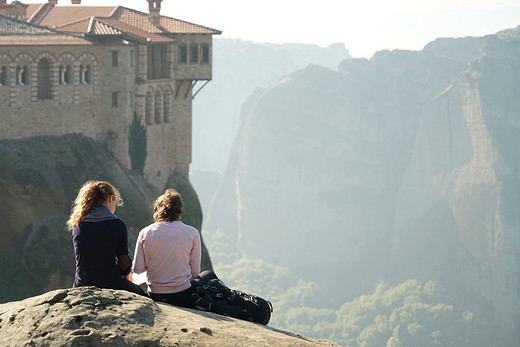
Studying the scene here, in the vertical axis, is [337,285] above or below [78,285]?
below

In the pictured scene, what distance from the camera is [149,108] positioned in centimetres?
4606

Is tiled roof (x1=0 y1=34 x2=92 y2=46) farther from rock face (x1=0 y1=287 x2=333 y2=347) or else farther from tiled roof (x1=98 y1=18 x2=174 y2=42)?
rock face (x1=0 y1=287 x2=333 y2=347)

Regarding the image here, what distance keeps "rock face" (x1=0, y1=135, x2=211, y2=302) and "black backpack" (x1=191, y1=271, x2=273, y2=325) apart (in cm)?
2745

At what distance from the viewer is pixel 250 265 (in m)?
192

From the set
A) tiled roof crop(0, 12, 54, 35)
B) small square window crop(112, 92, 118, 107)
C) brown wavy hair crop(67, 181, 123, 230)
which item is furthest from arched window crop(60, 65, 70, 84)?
brown wavy hair crop(67, 181, 123, 230)

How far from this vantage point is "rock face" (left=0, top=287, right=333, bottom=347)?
965 cm

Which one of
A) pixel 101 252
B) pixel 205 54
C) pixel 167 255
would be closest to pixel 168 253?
pixel 167 255

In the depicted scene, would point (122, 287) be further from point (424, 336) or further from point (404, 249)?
point (404, 249)

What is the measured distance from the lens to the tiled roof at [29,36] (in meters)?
38.9

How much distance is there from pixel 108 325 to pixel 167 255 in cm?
178

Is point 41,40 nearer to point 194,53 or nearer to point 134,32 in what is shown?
point 134,32

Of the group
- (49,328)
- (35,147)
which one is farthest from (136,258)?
(35,147)

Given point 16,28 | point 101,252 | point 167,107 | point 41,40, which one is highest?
point 16,28

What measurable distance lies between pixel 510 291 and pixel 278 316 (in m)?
43.2
